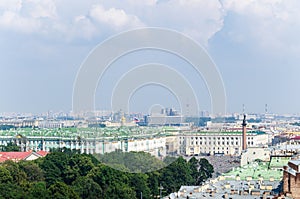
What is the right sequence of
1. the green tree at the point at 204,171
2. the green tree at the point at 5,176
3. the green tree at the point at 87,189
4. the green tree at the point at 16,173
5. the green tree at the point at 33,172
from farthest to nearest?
1. the green tree at the point at 204,171
2. the green tree at the point at 33,172
3. the green tree at the point at 16,173
4. the green tree at the point at 5,176
5. the green tree at the point at 87,189

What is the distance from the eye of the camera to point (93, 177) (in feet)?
149

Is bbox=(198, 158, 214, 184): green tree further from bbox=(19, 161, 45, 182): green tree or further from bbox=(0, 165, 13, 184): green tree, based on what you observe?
bbox=(0, 165, 13, 184): green tree

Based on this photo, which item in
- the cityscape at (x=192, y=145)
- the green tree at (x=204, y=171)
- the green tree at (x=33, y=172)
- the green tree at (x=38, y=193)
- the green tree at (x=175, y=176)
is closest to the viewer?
the cityscape at (x=192, y=145)

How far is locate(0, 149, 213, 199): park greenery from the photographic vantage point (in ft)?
126

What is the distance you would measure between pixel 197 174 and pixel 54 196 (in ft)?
78.7

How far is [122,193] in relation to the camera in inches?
1635

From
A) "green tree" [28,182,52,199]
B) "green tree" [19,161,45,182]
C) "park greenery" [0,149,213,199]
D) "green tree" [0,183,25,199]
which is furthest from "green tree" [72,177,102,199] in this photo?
"green tree" [19,161,45,182]

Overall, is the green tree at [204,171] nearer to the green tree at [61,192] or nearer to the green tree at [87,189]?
the green tree at [87,189]

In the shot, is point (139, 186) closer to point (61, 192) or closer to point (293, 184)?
point (61, 192)

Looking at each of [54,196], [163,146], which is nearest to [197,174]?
[163,146]

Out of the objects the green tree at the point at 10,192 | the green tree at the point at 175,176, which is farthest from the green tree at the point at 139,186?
the green tree at the point at 10,192

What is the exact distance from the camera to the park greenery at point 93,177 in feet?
126

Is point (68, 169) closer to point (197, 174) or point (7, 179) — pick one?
point (7, 179)

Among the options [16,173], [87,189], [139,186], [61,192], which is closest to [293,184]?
[61,192]
